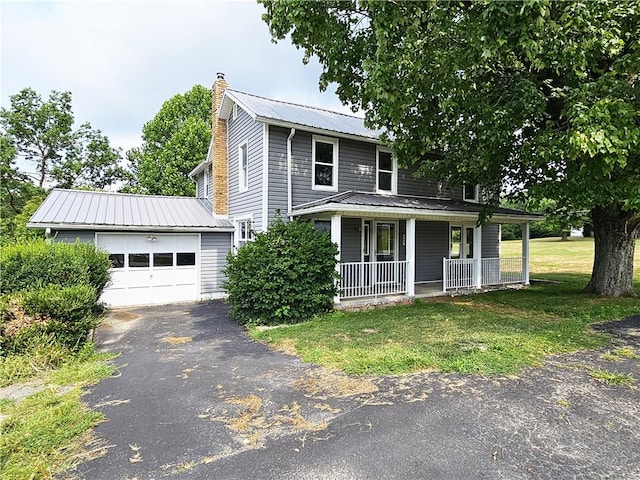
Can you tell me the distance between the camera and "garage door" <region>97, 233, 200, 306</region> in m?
11.9

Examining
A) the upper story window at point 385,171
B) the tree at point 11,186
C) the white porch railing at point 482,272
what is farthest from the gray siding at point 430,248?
the tree at point 11,186

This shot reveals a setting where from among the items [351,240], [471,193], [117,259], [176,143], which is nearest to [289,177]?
[351,240]

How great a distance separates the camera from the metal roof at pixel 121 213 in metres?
11.2

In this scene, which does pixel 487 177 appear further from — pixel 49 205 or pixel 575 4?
pixel 49 205

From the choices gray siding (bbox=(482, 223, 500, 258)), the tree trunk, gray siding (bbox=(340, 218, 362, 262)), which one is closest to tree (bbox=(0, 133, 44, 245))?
gray siding (bbox=(340, 218, 362, 262))

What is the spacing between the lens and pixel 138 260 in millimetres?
12297

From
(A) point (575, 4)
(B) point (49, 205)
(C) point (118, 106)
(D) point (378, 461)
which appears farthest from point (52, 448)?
(C) point (118, 106)

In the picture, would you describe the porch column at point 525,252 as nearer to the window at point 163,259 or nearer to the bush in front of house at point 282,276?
the bush in front of house at point 282,276

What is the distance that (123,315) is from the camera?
10609mm

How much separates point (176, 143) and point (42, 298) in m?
23.5

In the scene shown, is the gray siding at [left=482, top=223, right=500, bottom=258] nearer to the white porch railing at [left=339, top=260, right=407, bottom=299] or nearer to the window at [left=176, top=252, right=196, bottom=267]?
the white porch railing at [left=339, top=260, right=407, bottom=299]

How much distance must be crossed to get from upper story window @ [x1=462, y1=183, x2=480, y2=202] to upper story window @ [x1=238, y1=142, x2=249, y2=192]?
9.00 meters

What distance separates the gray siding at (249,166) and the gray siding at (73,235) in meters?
4.66

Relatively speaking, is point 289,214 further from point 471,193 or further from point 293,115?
point 471,193
